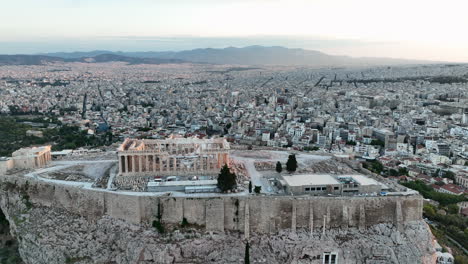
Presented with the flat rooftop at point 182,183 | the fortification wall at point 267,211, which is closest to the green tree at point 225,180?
the fortification wall at point 267,211

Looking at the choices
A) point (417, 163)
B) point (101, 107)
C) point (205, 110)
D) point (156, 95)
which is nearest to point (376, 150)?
point (417, 163)

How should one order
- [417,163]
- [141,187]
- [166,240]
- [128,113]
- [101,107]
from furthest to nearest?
[101,107]
[128,113]
[417,163]
[141,187]
[166,240]

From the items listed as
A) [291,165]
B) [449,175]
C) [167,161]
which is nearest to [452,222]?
[449,175]

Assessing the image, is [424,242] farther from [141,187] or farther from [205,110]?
[205,110]

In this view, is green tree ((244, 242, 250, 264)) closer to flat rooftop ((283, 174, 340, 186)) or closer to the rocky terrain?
the rocky terrain

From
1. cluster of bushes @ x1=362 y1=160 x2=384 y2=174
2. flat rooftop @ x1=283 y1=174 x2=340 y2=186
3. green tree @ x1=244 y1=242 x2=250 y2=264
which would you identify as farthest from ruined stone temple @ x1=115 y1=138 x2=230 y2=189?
cluster of bushes @ x1=362 y1=160 x2=384 y2=174

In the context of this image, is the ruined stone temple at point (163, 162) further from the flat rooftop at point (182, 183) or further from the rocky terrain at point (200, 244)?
the rocky terrain at point (200, 244)

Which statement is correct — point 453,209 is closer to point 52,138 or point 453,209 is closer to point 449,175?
point 449,175
